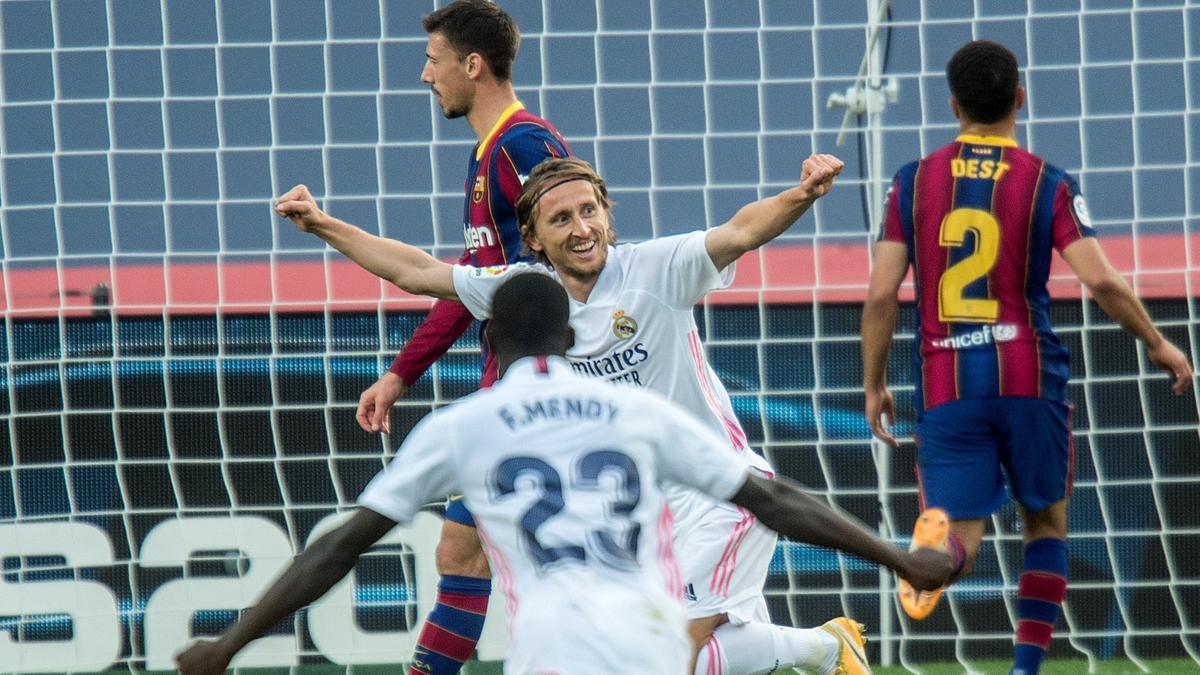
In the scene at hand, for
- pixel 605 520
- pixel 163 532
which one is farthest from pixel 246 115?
pixel 605 520

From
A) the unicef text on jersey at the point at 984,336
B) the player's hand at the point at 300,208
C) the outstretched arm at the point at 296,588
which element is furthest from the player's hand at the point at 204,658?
the unicef text on jersey at the point at 984,336

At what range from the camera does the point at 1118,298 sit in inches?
171

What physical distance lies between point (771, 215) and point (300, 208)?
1.21 m

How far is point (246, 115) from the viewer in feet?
23.9

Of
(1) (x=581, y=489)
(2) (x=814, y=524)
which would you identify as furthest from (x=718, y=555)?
(1) (x=581, y=489)

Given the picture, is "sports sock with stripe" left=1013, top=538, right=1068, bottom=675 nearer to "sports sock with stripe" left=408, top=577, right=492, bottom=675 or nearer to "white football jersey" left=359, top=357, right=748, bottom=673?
"sports sock with stripe" left=408, top=577, right=492, bottom=675

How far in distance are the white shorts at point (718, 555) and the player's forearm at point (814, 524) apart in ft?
3.57

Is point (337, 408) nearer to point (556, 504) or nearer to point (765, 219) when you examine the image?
point (765, 219)

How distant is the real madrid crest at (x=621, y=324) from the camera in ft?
12.5

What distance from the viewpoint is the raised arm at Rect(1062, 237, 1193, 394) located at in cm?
432

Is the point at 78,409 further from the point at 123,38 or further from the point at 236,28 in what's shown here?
the point at 236,28

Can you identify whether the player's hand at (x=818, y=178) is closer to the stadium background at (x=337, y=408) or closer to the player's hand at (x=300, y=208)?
the player's hand at (x=300, y=208)

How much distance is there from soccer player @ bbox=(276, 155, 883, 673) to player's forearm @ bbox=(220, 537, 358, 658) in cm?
124

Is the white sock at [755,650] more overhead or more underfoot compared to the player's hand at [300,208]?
more underfoot
